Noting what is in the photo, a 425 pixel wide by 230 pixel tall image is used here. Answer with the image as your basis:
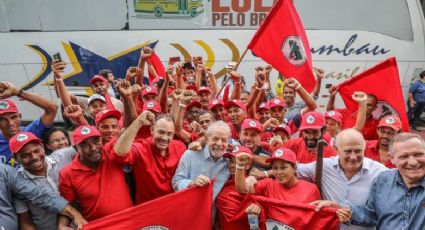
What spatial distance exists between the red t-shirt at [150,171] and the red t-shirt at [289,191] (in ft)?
2.80

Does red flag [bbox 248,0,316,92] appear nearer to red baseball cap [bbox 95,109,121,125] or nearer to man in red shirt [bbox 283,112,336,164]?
man in red shirt [bbox 283,112,336,164]

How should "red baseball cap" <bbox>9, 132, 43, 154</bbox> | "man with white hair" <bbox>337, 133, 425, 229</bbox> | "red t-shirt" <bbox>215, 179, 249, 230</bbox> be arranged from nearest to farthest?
"man with white hair" <bbox>337, 133, 425, 229</bbox>
"red baseball cap" <bbox>9, 132, 43, 154</bbox>
"red t-shirt" <bbox>215, 179, 249, 230</bbox>

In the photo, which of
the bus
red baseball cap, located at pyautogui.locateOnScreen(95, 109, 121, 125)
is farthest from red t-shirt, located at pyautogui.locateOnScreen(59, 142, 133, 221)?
the bus

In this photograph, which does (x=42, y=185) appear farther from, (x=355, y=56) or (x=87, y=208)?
(x=355, y=56)

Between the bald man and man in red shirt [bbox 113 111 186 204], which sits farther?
man in red shirt [bbox 113 111 186 204]

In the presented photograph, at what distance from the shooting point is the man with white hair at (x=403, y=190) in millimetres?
3207

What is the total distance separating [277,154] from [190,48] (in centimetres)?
628

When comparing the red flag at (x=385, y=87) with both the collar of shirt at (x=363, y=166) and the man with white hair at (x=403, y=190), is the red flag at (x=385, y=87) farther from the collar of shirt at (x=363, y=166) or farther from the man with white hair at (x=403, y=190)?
the man with white hair at (x=403, y=190)

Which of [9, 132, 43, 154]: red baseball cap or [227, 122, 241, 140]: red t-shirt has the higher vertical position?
[9, 132, 43, 154]: red baseball cap

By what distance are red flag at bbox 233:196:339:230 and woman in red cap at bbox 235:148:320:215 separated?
8 cm

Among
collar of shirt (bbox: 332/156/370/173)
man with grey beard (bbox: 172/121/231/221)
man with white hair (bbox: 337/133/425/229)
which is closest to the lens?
man with white hair (bbox: 337/133/425/229)

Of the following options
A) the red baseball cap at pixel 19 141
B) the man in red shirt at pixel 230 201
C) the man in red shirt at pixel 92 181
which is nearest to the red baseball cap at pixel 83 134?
the man in red shirt at pixel 92 181

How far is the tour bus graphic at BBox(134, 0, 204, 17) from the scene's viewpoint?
378 inches

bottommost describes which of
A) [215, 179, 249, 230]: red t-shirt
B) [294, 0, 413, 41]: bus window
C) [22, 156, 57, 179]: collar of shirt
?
[215, 179, 249, 230]: red t-shirt
